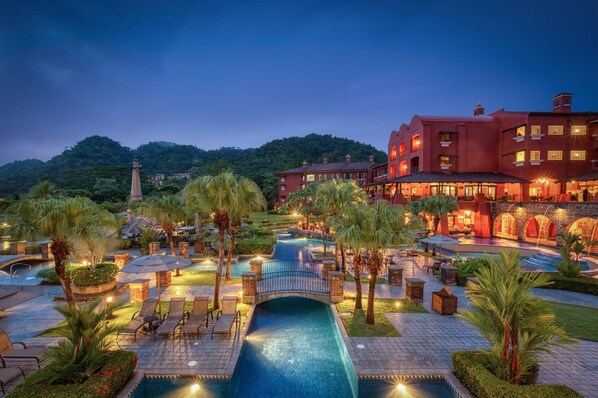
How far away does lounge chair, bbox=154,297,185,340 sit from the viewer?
9.99 meters

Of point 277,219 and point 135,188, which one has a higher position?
point 135,188

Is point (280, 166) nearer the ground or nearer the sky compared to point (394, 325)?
nearer the sky

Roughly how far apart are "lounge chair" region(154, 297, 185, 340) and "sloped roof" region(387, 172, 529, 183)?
28908 mm

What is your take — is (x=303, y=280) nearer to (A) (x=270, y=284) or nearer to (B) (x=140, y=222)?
(A) (x=270, y=284)

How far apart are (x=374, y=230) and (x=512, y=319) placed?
15.1ft

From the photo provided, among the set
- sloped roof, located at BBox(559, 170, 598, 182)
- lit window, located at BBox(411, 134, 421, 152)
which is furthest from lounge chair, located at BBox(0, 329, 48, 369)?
sloped roof, located at BBox(559, 170, 598, 182)

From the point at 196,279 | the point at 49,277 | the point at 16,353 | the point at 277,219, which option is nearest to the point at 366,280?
the point at 196,279

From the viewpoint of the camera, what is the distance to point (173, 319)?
35.6 ft

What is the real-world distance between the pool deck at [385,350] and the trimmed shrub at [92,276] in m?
1.62

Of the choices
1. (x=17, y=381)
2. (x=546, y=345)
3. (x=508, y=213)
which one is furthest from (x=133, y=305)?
(x=508, y=213)

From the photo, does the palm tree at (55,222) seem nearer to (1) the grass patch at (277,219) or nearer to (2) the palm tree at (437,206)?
(2) the palm tree at (437,206)

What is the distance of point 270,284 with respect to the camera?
1570 centimetres

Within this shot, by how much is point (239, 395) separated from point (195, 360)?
1.86 metres

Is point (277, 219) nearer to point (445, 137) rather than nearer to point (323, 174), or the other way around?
point (323, 174)
